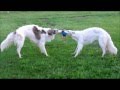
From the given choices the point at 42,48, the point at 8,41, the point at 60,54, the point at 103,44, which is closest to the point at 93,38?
the point at 103,44

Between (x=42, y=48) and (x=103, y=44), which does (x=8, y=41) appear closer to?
(x=42, y=48)

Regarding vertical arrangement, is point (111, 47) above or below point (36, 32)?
below

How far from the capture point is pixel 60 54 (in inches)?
714

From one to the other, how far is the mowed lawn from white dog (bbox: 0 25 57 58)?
4 cm

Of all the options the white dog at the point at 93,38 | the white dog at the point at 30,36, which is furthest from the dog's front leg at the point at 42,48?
the white dog at the point at 93,38

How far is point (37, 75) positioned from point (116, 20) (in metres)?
0.87

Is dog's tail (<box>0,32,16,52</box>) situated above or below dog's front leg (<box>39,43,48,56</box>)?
above

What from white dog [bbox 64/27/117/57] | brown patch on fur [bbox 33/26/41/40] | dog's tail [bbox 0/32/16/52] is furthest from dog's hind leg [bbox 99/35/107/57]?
dog's tail [bbox 0/32/16/52]

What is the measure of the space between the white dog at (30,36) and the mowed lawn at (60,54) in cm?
4

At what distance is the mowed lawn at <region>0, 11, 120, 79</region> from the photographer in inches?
709

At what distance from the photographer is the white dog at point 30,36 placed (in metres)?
18.1

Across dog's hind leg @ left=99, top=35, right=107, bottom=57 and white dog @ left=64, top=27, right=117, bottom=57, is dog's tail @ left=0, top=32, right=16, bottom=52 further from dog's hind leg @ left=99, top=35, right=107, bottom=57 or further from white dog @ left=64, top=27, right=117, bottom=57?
dog's hind leg @ left=99, top=35, right=107, bottom=57

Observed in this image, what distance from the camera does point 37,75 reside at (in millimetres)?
18000

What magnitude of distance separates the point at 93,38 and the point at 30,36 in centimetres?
57
